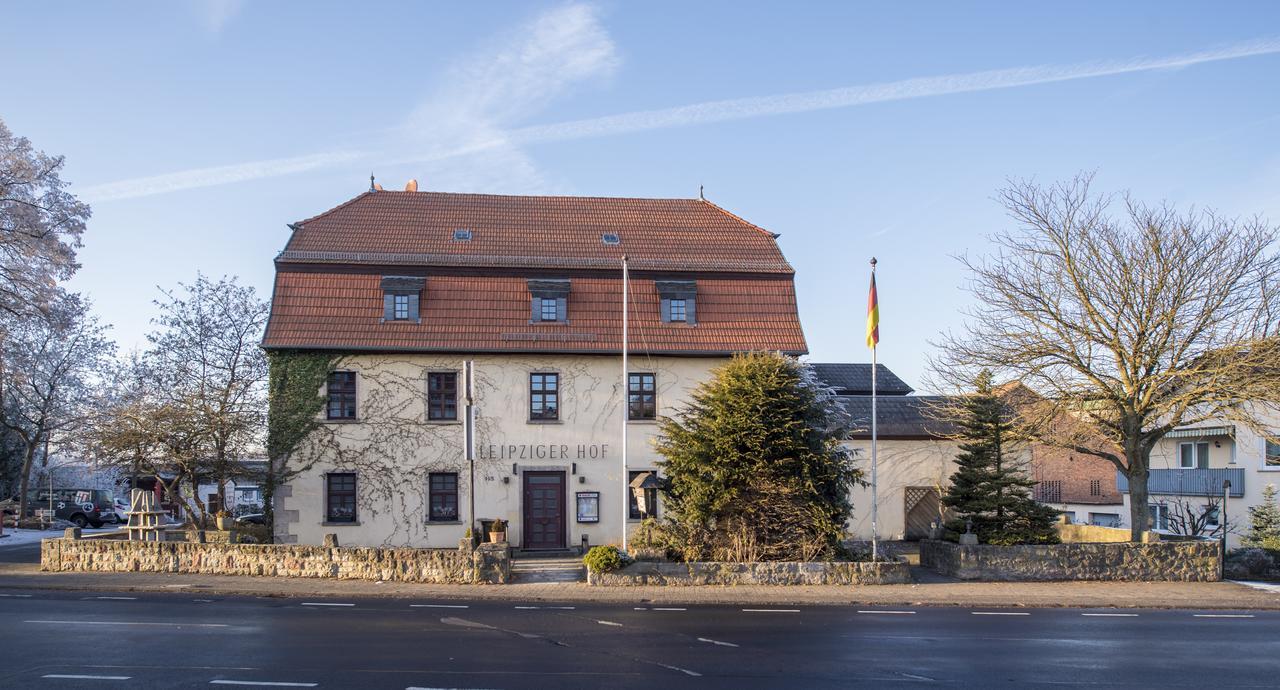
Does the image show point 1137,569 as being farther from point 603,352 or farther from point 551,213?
point 551,213

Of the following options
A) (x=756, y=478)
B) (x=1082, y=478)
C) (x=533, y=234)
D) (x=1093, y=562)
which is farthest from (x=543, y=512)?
(x=1082, y=478)

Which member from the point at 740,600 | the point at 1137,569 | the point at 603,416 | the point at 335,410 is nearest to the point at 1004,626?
the point at 740,600

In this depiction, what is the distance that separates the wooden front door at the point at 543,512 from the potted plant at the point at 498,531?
1.15 m

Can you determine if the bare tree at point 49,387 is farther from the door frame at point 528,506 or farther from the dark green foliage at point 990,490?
the dark green foliage at point 990,490

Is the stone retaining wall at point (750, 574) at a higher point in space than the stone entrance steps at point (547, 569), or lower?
higher

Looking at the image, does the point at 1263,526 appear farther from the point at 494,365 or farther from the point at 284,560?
the point at 284,560

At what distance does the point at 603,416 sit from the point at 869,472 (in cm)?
894

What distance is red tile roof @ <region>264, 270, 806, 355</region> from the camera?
26.3m

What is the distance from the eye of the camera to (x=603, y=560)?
65.5 feet

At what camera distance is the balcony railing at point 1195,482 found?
3372cm

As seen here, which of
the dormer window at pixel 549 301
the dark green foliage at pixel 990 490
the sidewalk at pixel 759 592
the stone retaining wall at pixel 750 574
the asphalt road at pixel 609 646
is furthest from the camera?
the dormer window at pixel 549 301

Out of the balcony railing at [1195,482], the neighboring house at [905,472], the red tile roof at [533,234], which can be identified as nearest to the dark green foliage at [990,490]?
Answer: the neighboring house at [905,472]

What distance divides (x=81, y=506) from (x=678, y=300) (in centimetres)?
3219

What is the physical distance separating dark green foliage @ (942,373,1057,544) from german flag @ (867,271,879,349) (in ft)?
10.8
